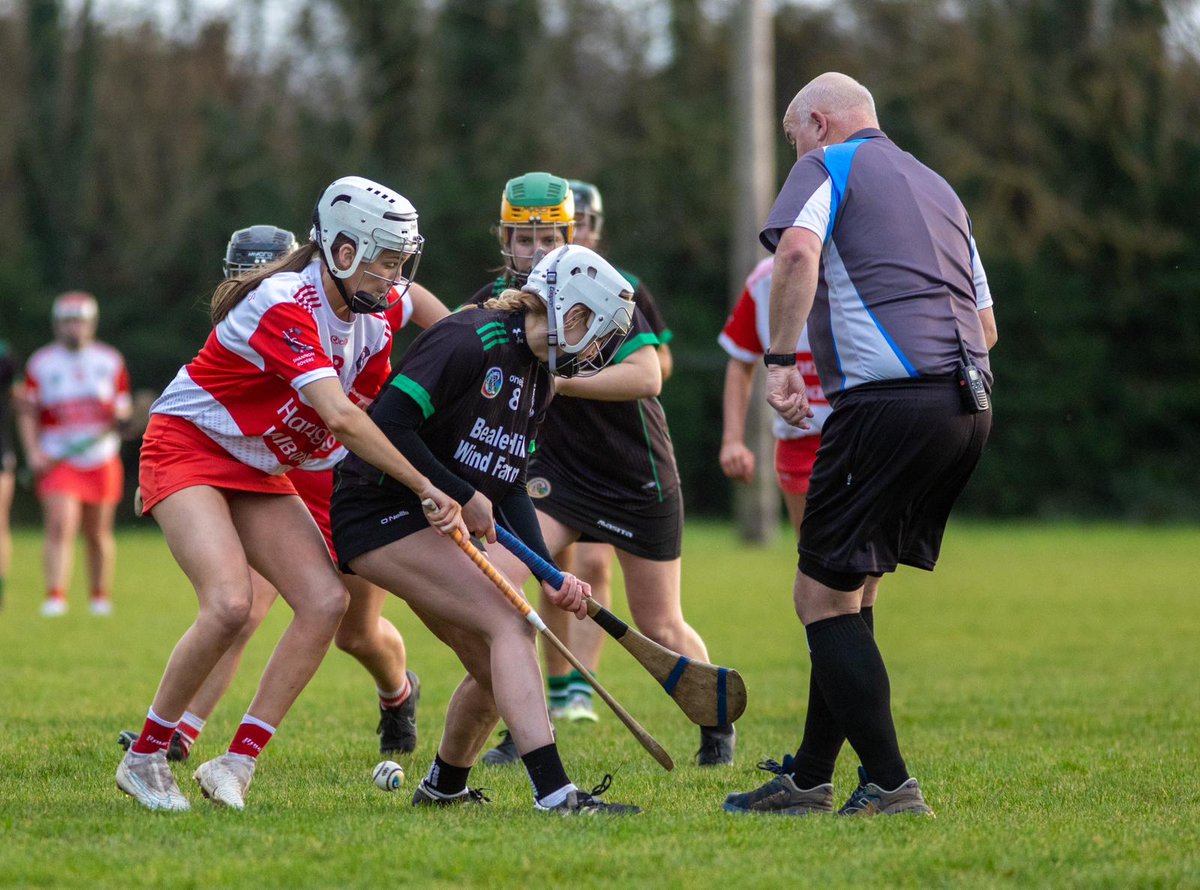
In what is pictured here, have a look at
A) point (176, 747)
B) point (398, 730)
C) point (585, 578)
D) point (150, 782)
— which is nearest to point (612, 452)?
point (585, 578)

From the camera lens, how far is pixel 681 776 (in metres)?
5.27

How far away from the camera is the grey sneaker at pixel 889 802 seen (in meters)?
4.36

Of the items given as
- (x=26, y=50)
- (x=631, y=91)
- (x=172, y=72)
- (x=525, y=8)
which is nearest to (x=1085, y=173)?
(x=631, y=91)

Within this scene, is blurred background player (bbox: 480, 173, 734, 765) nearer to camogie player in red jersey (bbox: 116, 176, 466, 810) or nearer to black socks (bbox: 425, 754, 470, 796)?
black socks (bbox: 425, 754, 470, 796)

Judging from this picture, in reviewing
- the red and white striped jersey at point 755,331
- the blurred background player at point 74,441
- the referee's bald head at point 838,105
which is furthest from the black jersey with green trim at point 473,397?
the blurred background player at point 74,441

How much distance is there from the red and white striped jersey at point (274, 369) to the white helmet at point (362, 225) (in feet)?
0.33

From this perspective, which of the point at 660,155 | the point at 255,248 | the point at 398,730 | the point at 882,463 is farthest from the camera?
the point at 660,155

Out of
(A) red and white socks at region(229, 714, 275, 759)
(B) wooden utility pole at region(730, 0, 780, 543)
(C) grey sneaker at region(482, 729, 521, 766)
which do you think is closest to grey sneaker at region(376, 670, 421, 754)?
(C) grey sneaker at region(482, 729, 521, 766)

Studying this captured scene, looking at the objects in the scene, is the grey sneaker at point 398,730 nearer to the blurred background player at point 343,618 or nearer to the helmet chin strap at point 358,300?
the blurred background player at point 343,618

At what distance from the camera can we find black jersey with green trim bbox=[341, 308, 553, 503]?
4270 mm

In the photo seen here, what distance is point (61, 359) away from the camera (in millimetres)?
11828

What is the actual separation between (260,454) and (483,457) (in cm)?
77

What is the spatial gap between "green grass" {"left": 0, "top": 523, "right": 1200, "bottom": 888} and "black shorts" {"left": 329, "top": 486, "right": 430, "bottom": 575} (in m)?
0.77

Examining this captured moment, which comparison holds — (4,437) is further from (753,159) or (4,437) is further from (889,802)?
(753,159)
